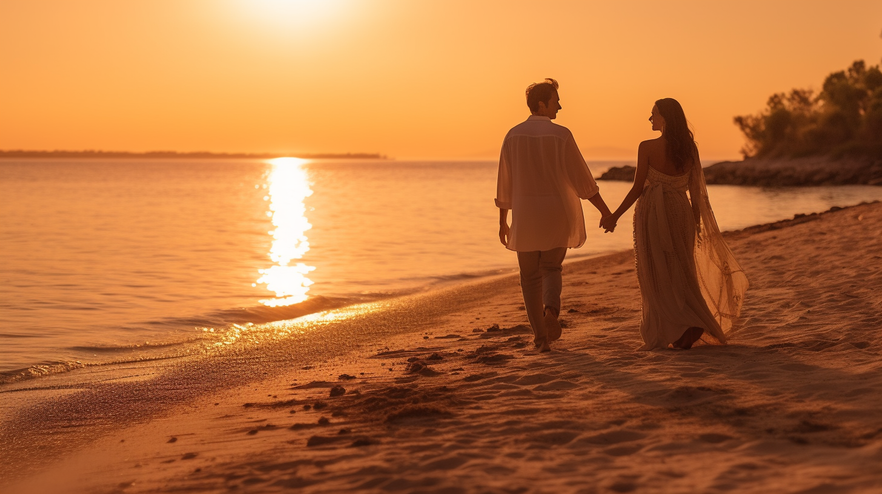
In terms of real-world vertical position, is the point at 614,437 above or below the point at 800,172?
below

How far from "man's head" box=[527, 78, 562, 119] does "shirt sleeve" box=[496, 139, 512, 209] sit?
35 cm

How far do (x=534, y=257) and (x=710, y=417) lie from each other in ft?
7.29

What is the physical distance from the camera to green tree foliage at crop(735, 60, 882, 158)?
6988 centimetres

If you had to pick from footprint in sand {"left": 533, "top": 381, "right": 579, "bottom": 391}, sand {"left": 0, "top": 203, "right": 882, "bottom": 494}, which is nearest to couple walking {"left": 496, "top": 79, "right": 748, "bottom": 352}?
sand {"left": 0, "top": 203, "right": 882, "bottom": 494}

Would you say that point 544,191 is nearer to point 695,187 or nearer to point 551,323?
point 551,323

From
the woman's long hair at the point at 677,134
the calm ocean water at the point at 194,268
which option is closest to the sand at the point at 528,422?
the woman's long hair at the point at 677,134

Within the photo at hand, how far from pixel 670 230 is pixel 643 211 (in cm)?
25

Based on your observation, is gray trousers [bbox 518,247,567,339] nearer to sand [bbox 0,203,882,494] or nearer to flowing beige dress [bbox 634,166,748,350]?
sand [bbox 0,203,882,494]

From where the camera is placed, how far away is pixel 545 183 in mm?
6309

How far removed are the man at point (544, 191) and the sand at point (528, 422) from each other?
650 mm

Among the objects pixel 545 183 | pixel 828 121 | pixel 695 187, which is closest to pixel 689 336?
pixel 695 187

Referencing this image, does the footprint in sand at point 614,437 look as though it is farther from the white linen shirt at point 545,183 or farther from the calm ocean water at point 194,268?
the calm ocean water at point 194,268

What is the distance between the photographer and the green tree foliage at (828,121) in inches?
2751

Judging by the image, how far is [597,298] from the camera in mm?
10109
